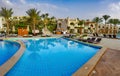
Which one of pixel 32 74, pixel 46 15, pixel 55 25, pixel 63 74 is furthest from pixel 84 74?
pixel 46 15

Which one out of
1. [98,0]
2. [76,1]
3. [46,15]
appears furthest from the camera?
[46,15]

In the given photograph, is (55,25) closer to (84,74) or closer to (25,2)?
(25,2)

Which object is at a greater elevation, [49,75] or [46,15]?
[46,15]

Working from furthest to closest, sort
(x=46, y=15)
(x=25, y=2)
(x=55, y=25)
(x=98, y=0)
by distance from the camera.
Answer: (x=46, y=15)
(x=55, y=25)
(x=25, y=2)
(x=98, y=0)

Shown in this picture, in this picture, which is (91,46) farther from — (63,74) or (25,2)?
(25,2)

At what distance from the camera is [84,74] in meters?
7.20

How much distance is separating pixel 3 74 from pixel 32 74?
136 cm

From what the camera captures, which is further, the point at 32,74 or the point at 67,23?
the point at 67,23

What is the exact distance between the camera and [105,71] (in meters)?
7.68

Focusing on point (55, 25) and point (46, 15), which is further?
point (46, 15)

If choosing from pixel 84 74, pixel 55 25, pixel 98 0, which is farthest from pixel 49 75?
pixel 55 25

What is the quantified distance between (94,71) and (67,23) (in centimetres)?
5555

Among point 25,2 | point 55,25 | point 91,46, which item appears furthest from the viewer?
point 55,25

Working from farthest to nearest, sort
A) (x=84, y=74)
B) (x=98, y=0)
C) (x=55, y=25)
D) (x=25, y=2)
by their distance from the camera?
(x=55, y=25) → (x=25, y=2) → (x=98, y=0) → (x=84, y=74)
